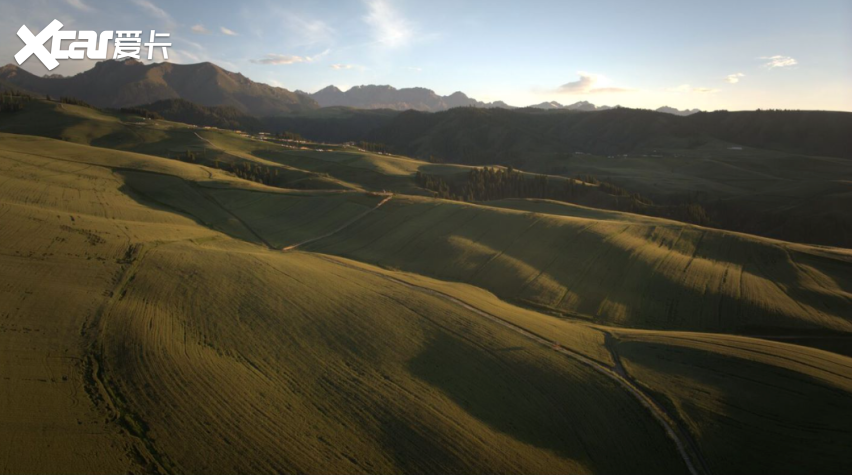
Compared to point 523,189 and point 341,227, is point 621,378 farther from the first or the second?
point 523,189

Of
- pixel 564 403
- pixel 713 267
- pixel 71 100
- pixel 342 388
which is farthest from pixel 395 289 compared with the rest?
pixel 71 100

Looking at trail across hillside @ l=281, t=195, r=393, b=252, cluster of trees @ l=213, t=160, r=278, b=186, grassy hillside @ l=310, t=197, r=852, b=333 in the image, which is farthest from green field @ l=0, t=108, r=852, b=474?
cluster of trees @ l=213, t=160, r=278, b=186

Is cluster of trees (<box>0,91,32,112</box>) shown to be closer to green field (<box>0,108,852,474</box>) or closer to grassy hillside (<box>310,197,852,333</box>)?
green field (<box>0,108,852,474</box>)

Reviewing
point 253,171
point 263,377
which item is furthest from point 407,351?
point 253,171

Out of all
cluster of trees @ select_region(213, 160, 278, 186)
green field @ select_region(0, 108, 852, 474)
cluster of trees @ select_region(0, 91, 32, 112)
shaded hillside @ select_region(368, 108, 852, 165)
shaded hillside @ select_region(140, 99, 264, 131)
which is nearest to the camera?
green field @ select_region(0, 108, 852, 474)

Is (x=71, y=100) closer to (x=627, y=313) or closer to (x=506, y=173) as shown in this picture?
(x=506, y=173)
